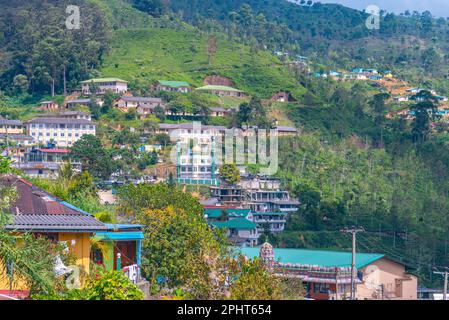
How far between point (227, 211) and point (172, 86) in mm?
21372

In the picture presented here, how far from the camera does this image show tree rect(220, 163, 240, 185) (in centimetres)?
5400

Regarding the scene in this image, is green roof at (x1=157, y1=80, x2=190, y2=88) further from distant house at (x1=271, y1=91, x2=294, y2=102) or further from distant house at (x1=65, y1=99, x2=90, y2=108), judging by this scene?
distant house at (x1=271, y1=91, x2=294, y2=102)

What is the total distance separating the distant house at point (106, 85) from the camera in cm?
6912

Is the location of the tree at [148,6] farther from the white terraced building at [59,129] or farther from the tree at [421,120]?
the white terraced building at [59,129]

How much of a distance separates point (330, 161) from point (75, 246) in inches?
1914

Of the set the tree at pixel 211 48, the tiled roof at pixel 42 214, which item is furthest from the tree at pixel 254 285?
the tree at pixel 211 48

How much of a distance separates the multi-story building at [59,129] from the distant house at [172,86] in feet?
28.7

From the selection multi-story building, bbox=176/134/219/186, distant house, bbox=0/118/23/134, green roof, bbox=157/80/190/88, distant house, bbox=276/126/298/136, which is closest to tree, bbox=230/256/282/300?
multi-story building, bbox=176/134/219/186

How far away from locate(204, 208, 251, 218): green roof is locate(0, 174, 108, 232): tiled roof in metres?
34.8

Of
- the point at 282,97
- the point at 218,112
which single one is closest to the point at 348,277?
the point at 218,112

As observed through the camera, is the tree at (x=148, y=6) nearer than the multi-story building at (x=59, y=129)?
No

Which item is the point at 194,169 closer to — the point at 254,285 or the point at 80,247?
the point at 80,247

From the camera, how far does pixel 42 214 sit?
1331 cm

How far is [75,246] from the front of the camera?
13.6 m
